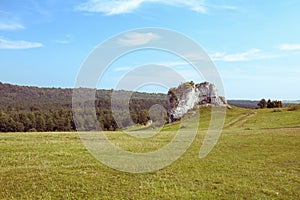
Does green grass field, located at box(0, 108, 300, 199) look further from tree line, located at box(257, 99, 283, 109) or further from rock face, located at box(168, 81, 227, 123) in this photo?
tree line, located at box(257, 99, 283, 109)

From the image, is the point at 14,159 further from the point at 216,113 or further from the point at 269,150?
the point at 216,113

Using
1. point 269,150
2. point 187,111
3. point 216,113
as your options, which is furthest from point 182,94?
point 269,150

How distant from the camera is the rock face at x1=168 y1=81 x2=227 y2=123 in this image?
79.2 m

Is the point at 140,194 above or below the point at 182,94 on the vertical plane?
below

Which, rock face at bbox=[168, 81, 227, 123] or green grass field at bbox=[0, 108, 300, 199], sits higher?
rock face at bbox=[168, 81, 227, 123]

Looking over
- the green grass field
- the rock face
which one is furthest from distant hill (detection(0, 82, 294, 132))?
the green grass field

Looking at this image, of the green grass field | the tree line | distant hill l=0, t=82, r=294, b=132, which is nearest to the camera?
the green grass field

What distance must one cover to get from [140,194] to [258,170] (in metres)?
7.83

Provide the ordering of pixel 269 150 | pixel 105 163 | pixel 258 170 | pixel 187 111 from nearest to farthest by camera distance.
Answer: pixel 258 170
pixel 105 163
pixel 269 150
pixel 187 111

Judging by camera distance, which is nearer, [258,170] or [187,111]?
[258,170]

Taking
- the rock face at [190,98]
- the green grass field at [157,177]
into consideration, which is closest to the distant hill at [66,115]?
the rock face at [190,98]

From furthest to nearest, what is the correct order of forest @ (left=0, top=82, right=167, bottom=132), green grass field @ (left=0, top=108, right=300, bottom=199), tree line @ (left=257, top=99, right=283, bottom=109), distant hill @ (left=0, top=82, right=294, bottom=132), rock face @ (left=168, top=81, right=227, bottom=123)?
1. tree line @ (left=257, top=99, right=283, bottom=109)
2. rock face @ (left=168, top=81, right=227, bottom=123)
3. forest @ (left=0, top=82, right=167, bottom=132)
4. distant hill @ (left=0, top=82, right=294, bottom=132)
5. green grass field @ (left=0, top=108, right=300, bottom=199)

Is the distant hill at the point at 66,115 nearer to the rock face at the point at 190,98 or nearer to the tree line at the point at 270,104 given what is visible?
the rock face at the point at 190,98

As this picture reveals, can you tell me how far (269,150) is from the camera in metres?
24.2
